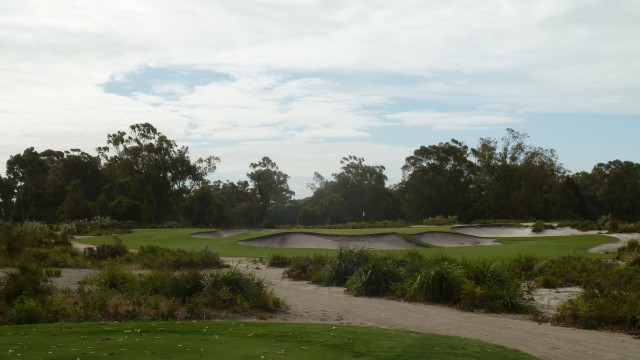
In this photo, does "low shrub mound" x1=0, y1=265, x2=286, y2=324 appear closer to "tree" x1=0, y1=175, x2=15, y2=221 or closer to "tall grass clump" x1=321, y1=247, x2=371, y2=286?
"tall grass clump" x1=321, y1=247, x2=371, y2=286

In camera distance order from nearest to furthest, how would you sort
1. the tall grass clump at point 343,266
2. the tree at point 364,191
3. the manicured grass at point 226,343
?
the manicured grass at point 226,343 → the tall grass clump at point 343,266 → the tree at point 364,191

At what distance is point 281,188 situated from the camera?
274 feet

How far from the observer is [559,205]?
71.4 meters

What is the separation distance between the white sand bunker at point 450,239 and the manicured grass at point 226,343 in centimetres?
2558

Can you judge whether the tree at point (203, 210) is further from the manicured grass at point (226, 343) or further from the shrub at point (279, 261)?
the manicured grass at point (226, 343)

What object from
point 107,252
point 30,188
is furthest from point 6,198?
point 107,252

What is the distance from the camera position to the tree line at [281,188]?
234 feet

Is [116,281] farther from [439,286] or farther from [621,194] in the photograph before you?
[621,194]

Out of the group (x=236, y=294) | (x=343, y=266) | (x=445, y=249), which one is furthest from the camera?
(x=445, y=249)

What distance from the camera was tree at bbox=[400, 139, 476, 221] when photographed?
3022 inches

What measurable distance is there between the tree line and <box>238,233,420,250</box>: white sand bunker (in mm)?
29526

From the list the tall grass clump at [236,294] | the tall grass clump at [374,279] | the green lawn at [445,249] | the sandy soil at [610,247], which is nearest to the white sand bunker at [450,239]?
the green lawn at [445,249]

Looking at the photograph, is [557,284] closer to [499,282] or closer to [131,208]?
[499,282]

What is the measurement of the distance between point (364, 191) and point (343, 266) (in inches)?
2655
